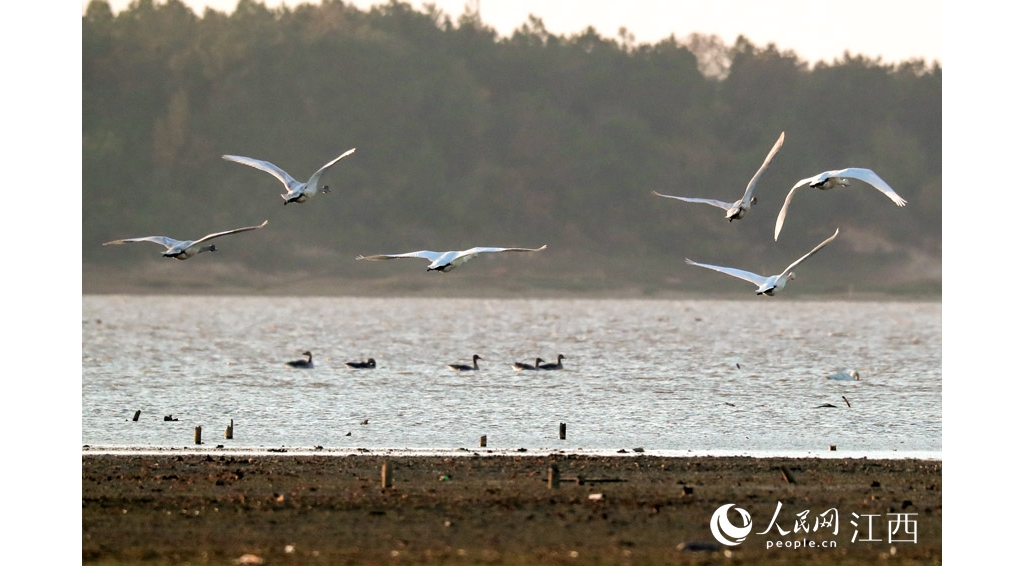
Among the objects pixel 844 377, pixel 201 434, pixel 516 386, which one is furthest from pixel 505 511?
pixel 844 377

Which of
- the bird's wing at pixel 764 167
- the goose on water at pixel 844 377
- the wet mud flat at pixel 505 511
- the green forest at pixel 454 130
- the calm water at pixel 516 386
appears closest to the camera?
the wet mud flat at pixel 505 511

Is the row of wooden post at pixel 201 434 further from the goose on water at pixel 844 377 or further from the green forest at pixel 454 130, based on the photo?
the green forest at pixel 454 130

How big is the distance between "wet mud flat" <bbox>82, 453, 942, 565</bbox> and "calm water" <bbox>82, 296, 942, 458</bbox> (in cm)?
401

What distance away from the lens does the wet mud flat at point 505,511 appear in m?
18.9

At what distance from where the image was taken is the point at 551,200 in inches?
5394

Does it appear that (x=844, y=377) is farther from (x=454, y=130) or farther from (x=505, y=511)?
(x=454, y=130)

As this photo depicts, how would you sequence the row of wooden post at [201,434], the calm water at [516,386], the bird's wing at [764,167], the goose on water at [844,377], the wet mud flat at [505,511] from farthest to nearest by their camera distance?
1. the goose on water at [844,377]
2. the calm water at [516,386]
3. the row of wooden post at [201,434]
4. the bird's wing at [764,167]
5. the wet mud flat at [505,511]

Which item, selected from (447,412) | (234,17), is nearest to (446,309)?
(234,17)

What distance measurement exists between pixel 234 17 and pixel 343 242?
35475 mm

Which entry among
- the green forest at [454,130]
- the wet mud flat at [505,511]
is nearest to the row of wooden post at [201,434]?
the wet mud flat at [505,511]

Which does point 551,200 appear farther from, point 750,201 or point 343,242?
point 750,201

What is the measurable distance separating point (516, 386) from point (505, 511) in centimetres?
2458

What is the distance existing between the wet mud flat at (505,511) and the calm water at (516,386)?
4010mm

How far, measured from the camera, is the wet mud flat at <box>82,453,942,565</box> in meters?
18.9
